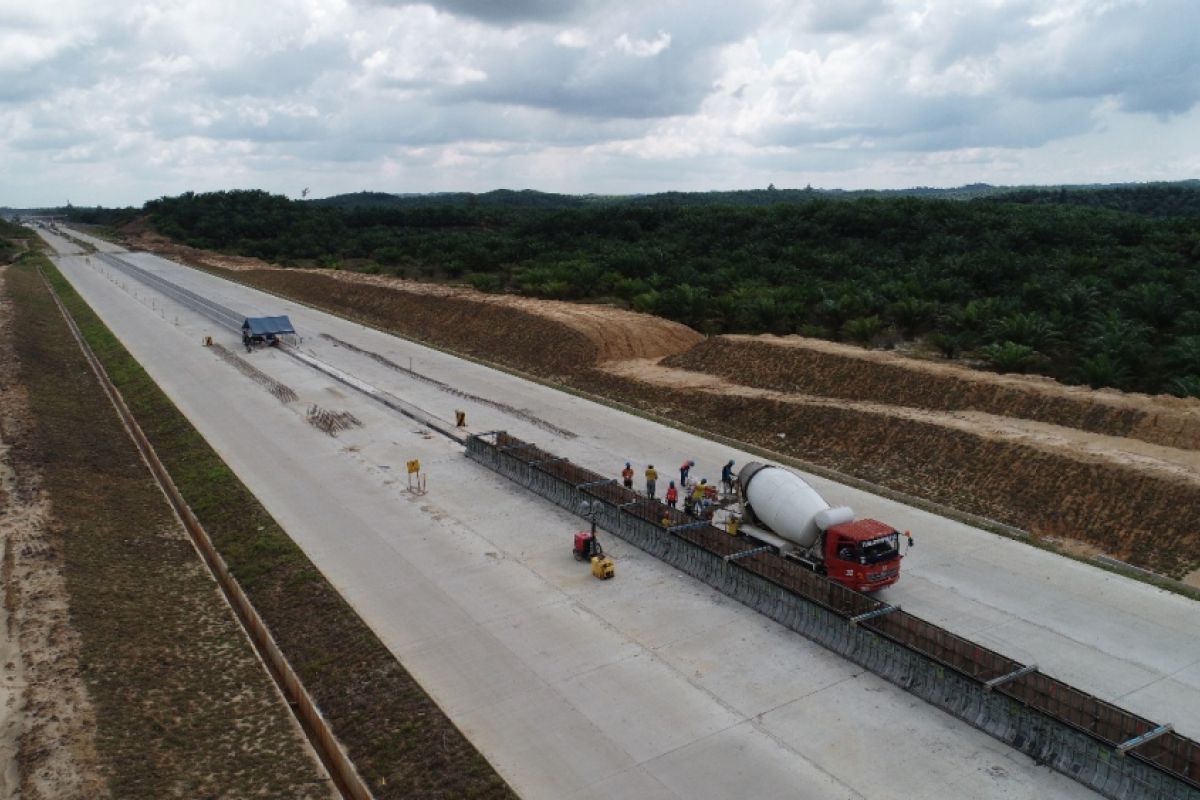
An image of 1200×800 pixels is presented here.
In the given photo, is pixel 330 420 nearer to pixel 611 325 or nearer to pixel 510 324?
pixel 611 325

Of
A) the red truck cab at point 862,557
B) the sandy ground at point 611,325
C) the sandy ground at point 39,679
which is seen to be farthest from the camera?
the sandy ground at point 611,325

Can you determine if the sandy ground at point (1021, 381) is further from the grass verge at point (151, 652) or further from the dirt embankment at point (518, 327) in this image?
the grass verge at point (151, 652)

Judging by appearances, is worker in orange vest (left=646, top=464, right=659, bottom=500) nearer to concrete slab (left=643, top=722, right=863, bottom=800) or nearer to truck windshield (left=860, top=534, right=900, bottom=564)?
truck windshield (left=860, top=534, right=900, bottom=564)

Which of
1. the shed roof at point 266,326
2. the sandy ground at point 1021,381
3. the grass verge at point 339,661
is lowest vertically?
the grass verge at point 339,661

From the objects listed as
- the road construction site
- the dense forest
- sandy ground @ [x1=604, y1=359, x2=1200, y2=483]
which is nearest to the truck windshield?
the road construction site

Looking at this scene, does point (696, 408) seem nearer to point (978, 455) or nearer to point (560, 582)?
point (978, 455)

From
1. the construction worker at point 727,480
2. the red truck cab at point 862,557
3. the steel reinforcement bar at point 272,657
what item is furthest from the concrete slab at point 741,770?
the construction worker at point 727,480

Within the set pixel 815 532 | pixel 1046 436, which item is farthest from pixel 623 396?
pixel 815 532
